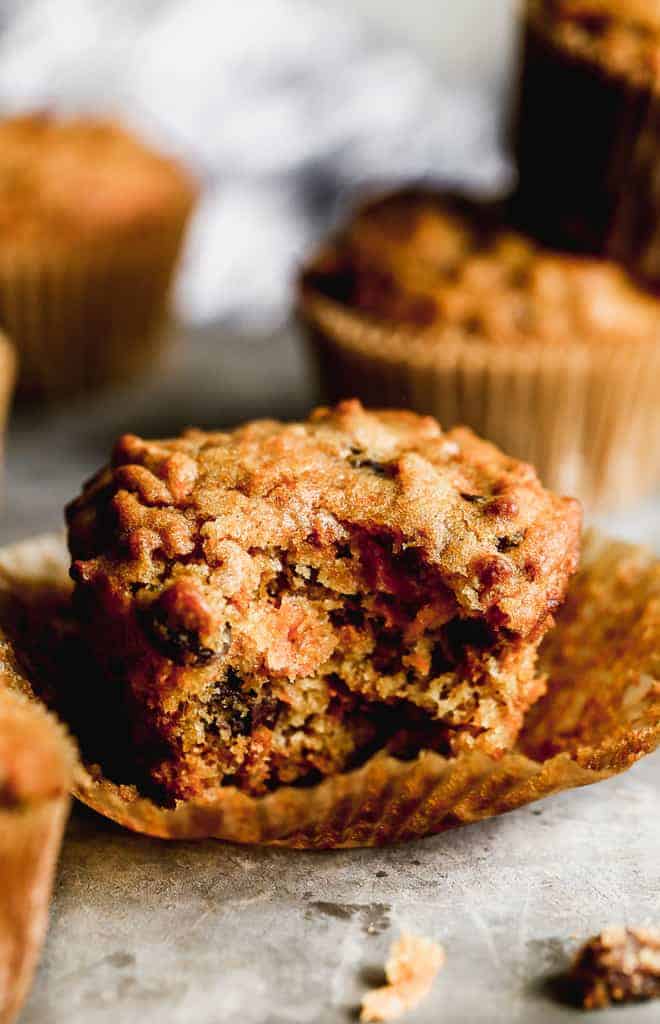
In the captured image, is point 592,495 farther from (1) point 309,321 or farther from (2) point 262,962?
(2) point 262,962

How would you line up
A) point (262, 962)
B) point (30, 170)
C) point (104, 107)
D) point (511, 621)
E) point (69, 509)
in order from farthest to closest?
point (104, 107) < point (30, 170) < point (69, 509) < point (511, 621) < point (262, 962)

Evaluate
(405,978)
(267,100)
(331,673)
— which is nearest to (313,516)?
(331,673)

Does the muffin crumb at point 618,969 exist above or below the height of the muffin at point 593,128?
below

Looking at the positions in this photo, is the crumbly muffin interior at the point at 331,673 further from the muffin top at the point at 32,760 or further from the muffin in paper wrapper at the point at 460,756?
the muffin top at the point at 32,760

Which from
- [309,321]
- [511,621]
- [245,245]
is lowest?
[245,245]

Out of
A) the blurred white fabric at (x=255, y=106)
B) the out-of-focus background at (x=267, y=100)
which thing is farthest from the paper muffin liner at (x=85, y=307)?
the blurred white fabric at (x=255, y=106)

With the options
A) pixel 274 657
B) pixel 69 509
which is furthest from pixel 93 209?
pixel 274 657
